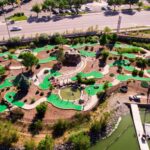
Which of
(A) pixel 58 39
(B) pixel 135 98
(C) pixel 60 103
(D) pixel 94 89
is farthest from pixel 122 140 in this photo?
(A) pixel 58 39

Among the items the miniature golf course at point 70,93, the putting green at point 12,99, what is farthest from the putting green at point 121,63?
the putting green at point 12,99

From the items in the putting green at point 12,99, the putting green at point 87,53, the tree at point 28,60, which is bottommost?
the putting green at point 12,99

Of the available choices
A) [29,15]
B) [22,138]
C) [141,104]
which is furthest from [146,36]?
[22,138]

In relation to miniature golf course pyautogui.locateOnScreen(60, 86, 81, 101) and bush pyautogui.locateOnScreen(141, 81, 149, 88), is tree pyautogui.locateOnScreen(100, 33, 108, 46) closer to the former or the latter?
bush pyautogui.locateOnScreen(141, 81, 149, 88)

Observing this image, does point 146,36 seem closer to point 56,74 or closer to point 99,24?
point 99,24

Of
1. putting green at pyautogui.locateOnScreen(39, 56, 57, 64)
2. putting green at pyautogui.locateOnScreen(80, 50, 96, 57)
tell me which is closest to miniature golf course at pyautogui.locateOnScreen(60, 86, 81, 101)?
putting green at pyautogui.locateOnScreen(39, 56, 57, 64)

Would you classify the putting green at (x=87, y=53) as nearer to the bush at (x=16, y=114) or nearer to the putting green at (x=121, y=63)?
the putting green at (x=121, y=63)
